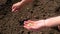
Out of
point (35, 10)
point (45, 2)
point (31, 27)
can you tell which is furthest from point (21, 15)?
point (31, 27)

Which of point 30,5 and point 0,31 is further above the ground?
point 30,5

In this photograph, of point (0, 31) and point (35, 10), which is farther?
point (35, 10)

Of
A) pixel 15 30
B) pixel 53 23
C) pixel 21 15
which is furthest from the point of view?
pixel 21 15

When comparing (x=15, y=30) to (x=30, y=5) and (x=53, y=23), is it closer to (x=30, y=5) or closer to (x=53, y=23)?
(x=30, y=5)

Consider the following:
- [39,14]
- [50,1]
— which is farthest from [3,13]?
[50,1]

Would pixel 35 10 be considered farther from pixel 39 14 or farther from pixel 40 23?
pixel 40 23

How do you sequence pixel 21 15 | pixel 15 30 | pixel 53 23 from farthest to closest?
pixel 21 15 → pixel 15 30 → pixel 53 23
